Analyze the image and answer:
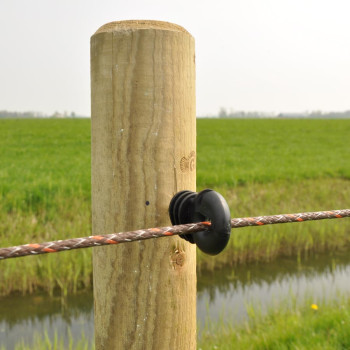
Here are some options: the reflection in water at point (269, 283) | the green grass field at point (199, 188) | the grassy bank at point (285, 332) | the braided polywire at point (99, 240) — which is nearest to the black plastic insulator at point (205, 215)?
the braided polywire at point (99, 240)

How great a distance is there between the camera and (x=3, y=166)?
8234 mm

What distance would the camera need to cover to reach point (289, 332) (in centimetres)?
260

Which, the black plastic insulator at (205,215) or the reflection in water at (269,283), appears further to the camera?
the reflection in water at (269,283)

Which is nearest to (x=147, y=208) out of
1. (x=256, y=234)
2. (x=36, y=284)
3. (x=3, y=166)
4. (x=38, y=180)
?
(x=36, y=284)

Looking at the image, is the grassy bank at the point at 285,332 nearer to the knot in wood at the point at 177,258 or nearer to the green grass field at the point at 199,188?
the green grass field at the point at 199,188

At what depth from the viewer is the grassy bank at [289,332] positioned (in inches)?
96.4

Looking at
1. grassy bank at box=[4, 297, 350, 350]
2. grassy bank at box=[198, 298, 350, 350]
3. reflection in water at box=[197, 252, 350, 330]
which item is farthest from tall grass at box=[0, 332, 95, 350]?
reflection in water at box=[197, 252, 350, 330]

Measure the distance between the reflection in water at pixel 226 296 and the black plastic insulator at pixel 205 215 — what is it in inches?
92.7

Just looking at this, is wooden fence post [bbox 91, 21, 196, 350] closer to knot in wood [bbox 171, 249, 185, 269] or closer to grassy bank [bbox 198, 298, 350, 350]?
knot in wood [bbox 171, 249, 185, 269]

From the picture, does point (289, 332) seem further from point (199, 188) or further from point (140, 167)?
point (199, 188)

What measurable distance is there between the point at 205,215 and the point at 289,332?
1969 mm

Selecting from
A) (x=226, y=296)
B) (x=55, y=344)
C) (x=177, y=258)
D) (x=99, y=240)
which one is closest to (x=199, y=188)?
(x=226, y=296)

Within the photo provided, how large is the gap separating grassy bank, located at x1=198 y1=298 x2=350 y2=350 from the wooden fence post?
64.0 inches

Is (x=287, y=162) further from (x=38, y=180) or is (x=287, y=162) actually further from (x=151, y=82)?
(x=151, y=82)
